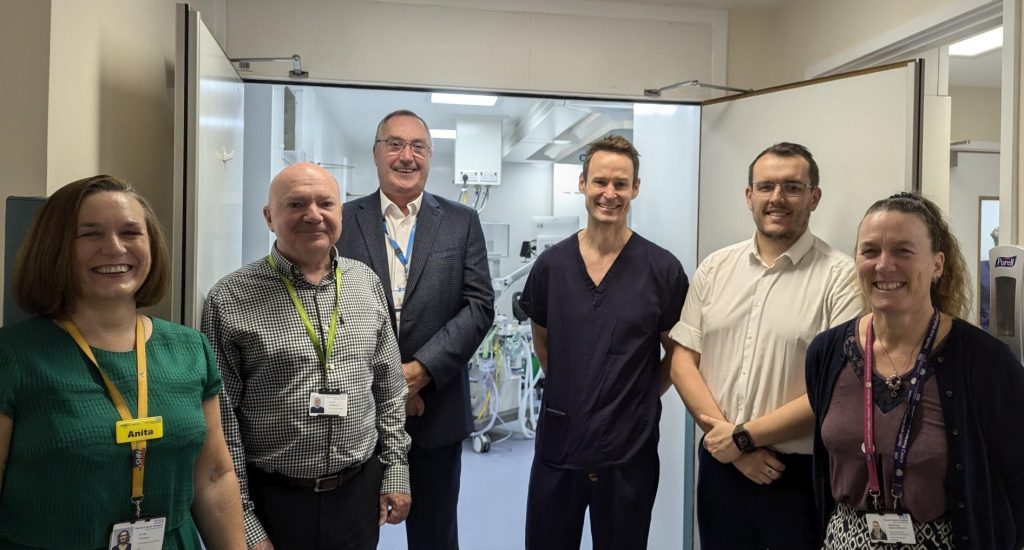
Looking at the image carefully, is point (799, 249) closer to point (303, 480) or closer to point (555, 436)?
point (555, 436)

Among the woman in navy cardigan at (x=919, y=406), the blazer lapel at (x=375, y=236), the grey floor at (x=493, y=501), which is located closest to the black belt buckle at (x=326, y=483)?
the blazer lapel at (x=375, y=236)

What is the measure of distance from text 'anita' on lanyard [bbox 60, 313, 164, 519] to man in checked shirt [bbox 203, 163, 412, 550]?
30cm

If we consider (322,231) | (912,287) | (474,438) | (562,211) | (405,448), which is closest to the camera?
(912,287)

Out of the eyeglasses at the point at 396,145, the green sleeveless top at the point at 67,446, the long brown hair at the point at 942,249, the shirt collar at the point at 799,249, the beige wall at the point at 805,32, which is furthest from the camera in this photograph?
the beige wall at the point at 805,32

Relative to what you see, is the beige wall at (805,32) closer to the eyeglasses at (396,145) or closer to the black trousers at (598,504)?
the eyeglasses at (396,145)

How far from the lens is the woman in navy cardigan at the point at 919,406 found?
1.34 meters

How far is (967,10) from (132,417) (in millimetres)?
2564

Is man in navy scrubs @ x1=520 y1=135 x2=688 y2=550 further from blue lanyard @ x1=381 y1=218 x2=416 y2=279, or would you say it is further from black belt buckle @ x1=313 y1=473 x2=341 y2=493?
black belt buckle @ x1=313 y1=473 x2=341 y2=493

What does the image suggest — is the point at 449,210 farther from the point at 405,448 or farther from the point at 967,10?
the point at 967,10

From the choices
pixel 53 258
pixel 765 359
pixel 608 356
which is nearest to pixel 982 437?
pixel 765 359

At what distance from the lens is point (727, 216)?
108 inches

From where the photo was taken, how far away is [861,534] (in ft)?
4.64

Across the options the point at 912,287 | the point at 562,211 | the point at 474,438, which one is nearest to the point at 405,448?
the point at 912,287

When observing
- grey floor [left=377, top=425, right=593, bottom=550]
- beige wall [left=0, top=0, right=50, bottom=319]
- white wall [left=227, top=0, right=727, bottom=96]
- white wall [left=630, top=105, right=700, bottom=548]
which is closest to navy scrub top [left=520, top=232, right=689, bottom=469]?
white wall [left=630, top=105, right=700, bottom=548]
